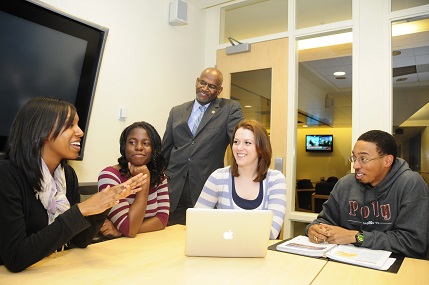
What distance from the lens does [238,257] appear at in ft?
4.28

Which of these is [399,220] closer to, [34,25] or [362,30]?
[362,30]

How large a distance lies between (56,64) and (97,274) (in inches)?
64.1

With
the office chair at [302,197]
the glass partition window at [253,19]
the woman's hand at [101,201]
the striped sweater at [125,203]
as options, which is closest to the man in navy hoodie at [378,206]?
the striped sweater at [125,203]

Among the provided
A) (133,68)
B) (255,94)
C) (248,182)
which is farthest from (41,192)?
(255,94)

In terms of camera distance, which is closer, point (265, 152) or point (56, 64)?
point (265, 152)

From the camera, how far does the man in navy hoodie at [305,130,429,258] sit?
1.54 metres

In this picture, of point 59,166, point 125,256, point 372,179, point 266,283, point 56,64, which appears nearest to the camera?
point 266,283

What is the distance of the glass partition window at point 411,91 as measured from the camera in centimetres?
303

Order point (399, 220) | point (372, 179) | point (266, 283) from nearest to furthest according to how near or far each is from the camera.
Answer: point (266, 283) → point (399, 220) → point (372, 179)

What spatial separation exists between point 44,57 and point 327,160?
2894 mm

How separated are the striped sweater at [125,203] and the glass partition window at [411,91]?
206 centimetres

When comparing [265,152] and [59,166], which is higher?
[265,152]

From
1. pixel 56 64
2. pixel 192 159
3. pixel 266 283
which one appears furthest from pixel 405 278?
pixel 56 64

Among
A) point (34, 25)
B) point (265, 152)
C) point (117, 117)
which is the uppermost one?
point (34, 25)
